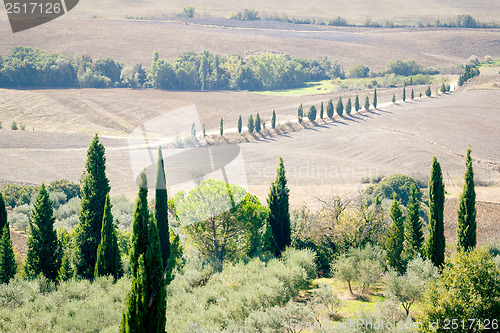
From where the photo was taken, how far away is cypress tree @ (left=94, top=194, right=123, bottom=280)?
71.5 ft

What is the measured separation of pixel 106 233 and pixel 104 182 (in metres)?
3.21

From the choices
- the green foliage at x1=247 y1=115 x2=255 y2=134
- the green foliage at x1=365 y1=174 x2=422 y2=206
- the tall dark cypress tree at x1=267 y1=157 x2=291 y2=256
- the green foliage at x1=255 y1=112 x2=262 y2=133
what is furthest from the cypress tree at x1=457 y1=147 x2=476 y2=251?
the green foliage at x1=247 y1=115 x2=255 y2=134

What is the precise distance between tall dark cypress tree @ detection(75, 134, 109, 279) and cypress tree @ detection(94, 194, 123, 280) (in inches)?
60.7

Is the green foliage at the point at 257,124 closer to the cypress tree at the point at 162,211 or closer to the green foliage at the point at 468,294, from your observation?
the cypress tree at the point at 162,211

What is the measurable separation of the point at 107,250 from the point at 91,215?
2.60m

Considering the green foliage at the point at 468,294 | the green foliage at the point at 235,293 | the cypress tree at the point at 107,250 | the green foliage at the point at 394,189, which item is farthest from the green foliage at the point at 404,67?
the green foliage at the point at 468,294

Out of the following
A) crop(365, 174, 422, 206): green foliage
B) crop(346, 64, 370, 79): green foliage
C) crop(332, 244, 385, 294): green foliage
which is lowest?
crop(365, 174, 422, 206): green foliage

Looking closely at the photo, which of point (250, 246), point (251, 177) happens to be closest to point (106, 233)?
point (250, 246)

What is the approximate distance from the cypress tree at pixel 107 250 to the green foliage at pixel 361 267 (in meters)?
10.0

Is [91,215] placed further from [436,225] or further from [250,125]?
[250,125]

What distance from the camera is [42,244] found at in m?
22.5

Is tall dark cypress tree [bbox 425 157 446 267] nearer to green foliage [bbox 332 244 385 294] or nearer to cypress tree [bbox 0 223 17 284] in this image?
green foliage [bbox 332 244 385 294]

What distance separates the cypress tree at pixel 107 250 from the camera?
71.5 feet

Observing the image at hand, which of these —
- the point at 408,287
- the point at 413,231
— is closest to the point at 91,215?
the point at 408,287
